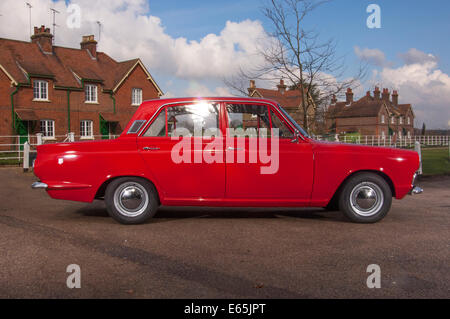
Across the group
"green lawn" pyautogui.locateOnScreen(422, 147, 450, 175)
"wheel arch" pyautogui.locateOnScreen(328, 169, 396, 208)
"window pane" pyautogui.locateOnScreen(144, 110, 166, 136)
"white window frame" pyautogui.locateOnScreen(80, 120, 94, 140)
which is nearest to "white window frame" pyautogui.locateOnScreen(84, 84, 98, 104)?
"white window frame" pyautogui.locateOnScreen(80, 120, 94, 140)

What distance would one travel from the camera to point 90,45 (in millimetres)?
36594

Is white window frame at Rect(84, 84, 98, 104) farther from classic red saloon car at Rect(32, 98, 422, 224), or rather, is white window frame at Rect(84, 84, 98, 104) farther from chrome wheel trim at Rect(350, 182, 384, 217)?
chrome wheel trim at Rect(350, 182, 384, 217)

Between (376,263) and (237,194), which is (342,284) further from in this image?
(237,194)

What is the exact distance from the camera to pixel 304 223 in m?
6.46

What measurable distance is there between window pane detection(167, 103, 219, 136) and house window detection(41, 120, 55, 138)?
87.8ft

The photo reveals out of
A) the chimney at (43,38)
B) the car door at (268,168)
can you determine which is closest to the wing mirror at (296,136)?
the car door at (268,168)

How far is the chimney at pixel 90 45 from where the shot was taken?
120 feet

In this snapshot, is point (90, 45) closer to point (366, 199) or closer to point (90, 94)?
point (90, 94)

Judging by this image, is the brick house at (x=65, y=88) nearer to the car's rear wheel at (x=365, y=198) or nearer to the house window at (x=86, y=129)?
the house window at (x=86, y=129)

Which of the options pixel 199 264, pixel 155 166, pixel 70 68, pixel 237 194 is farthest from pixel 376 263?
pixel 70 68

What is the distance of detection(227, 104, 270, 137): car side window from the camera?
6359 mm

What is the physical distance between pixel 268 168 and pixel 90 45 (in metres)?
33.9

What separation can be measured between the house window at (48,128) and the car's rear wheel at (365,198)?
2803 cm
